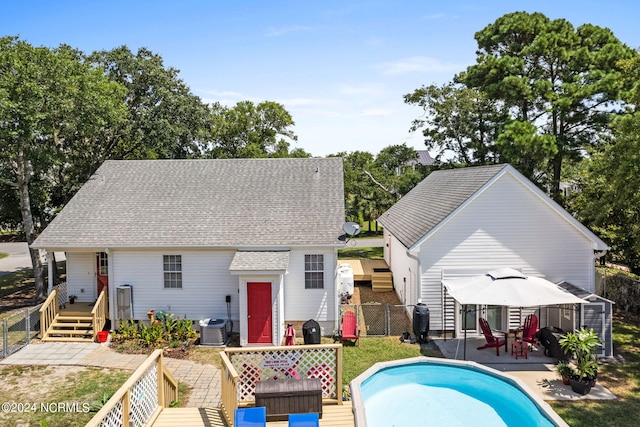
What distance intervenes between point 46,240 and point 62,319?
3207 mm

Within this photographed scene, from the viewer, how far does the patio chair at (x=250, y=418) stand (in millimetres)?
8305

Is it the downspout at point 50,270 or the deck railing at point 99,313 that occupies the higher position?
the downspout at point 50,270

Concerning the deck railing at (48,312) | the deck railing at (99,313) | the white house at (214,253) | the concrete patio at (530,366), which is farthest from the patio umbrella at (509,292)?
the deck railing at (48,312)

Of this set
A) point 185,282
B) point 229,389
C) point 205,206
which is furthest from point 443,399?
point 205,206

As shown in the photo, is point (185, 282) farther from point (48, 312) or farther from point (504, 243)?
point (504, 243)

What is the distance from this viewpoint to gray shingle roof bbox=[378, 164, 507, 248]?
1666cm

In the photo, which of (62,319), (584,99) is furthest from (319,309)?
(584,99)

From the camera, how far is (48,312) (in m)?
16.8

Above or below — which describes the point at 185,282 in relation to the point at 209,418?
above

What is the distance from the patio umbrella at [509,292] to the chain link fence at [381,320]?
3140 mm

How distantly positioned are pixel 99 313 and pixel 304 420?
11.6 meters

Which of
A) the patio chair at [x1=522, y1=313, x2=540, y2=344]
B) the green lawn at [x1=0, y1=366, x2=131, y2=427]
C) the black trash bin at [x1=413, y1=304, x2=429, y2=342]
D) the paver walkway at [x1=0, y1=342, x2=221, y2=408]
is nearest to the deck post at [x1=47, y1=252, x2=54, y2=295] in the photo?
the paver walkway at [x1=0, y1=342, x2=221, y2=408]

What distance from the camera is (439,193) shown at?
21.4m

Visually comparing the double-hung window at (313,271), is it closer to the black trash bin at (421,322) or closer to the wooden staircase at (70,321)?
the black trash bin at (421,322)
